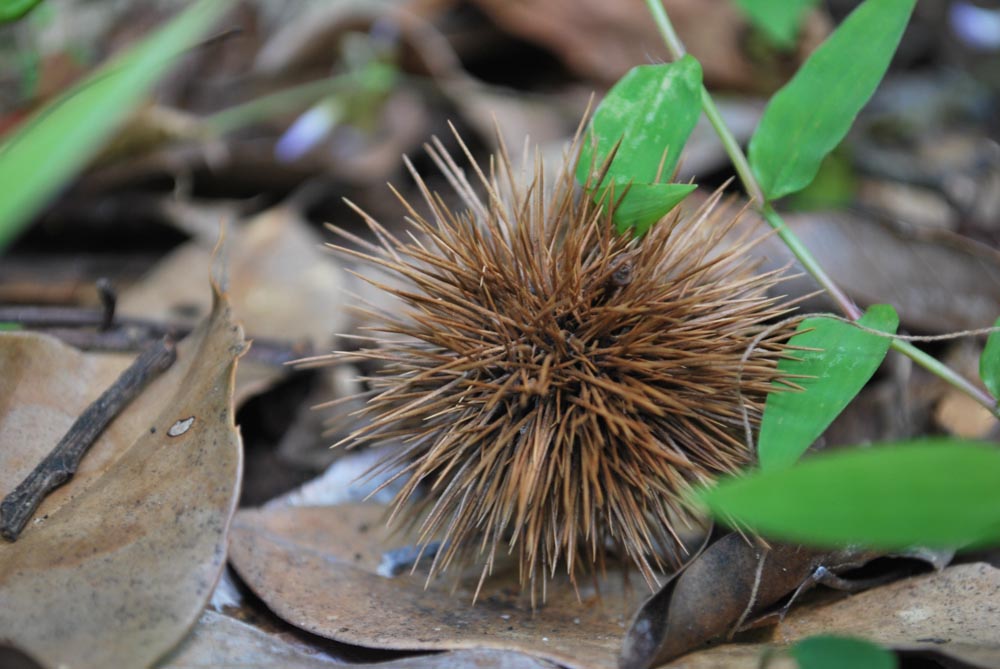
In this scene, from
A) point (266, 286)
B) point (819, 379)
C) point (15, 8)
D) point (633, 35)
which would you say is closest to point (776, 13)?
point (633, 35)

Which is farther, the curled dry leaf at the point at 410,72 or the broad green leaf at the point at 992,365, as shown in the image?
the curled dry leaf at the point at 410,72

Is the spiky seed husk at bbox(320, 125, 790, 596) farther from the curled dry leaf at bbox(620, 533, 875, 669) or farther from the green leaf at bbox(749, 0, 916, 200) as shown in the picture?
the green leaf at bbox(749, 0, 916, 200)

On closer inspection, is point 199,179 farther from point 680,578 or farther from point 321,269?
point 680,578

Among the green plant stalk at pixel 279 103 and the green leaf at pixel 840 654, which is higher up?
the green leaf at pixel 840 654

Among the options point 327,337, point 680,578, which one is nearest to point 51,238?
point 327,337

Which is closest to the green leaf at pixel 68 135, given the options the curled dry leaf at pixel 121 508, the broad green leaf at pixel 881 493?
the curled dry leaf at pixel 121 508

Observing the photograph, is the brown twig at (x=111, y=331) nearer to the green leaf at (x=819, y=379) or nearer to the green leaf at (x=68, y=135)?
the green leaf at (x=68, y=135)
